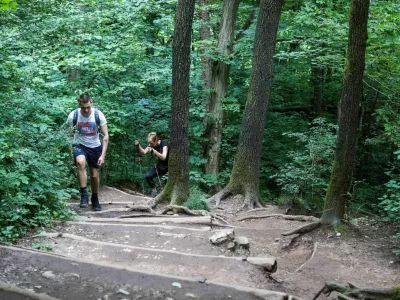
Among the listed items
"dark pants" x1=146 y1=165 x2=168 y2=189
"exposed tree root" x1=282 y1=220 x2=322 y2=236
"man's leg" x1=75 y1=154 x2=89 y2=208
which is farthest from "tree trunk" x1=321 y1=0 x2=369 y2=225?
"dark pants" x1=146 y1=165 x2=168 y2=189

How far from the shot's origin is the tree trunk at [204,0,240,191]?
14.0 meters

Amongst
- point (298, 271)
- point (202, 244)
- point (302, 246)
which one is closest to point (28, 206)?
point (202, 244)

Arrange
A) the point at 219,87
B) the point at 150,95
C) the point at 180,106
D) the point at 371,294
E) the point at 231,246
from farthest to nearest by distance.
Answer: the point at 150,95 < the point at 219,87 < the point at 180,106 < the point at 231,246 < the point at 371,294

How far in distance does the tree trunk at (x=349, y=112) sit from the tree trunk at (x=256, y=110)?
3335mm

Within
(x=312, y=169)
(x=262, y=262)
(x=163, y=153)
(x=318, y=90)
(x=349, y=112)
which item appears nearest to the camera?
(x=262, y=262)

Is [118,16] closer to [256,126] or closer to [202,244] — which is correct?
[256,126]

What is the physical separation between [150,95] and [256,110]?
4.94 meters

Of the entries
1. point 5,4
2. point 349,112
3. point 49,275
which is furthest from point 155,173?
point 49,275

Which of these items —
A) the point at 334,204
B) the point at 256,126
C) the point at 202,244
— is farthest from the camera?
the point at 256,126

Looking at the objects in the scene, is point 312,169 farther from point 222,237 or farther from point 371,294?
point 371,294

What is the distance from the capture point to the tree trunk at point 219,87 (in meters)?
14.0

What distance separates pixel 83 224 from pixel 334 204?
4.21 m

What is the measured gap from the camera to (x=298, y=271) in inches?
257

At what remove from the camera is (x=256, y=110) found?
11070 millimetres
